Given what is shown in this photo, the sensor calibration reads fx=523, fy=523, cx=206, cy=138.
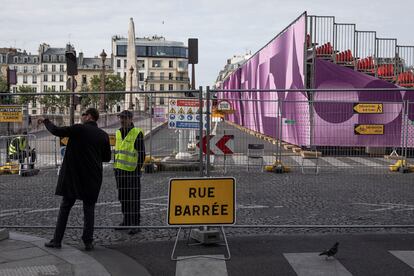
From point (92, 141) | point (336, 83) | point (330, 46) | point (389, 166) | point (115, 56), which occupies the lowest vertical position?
point (389, 166)

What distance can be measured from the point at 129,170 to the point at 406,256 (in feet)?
12.8

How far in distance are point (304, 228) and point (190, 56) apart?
6.73 m

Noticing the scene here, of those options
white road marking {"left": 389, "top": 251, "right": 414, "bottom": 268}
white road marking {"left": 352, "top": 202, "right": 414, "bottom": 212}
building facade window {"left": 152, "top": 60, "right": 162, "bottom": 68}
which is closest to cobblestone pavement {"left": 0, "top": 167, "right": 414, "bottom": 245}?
white road marking {"left": 352, "top": 202, "right": 414, "bottom": 212}

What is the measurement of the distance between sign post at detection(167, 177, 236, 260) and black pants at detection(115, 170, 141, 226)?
4.16 feet

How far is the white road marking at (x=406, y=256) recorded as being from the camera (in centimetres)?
→ 613

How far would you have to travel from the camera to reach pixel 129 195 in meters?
7.69

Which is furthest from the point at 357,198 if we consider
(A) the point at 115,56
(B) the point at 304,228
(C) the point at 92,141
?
(A) the point at 115,56

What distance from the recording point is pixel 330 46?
2316 cm

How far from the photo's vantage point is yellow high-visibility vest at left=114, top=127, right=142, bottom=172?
7645mm

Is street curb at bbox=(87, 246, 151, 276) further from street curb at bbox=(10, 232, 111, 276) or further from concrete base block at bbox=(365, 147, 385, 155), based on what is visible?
concrete base block at bbox=(365, 147, 385, 155)

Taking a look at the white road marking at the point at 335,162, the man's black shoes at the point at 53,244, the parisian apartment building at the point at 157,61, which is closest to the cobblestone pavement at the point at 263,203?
the white road marking at the point at 335,162

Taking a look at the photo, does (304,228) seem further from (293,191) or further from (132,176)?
(293,191)

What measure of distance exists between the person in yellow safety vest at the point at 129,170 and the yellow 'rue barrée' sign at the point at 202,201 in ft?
4.15

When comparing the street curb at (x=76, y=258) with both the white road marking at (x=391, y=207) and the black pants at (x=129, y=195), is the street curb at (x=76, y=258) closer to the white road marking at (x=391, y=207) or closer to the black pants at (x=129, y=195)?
the black pants at (x=129, y=195)
